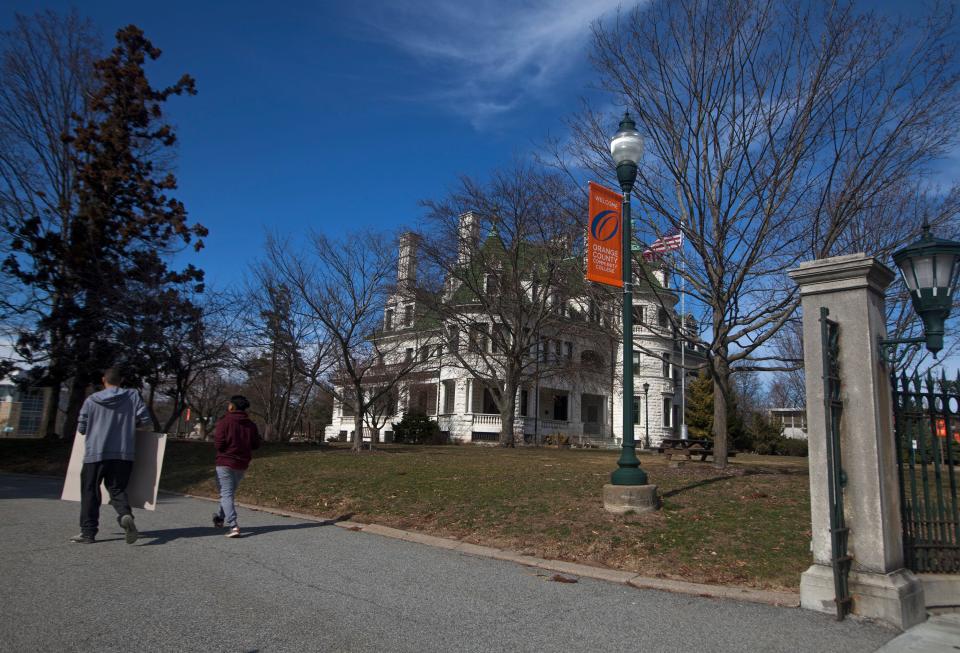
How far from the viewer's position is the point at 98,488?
677 cm

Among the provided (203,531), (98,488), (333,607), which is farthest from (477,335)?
(333,607)

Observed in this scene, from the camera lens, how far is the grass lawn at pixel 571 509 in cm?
674

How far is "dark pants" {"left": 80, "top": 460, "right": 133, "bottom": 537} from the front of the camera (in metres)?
6.66

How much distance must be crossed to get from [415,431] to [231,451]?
101 feet

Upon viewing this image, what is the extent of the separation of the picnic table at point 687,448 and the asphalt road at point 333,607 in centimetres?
1105

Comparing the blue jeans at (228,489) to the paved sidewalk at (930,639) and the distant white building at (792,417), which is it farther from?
the distant white building at (792,417)

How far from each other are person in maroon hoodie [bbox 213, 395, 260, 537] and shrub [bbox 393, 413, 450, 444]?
30.1 metres

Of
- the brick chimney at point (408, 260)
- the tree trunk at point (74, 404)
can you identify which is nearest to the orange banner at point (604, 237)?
the brick chimney at point (408, 260)

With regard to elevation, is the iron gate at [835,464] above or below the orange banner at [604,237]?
below

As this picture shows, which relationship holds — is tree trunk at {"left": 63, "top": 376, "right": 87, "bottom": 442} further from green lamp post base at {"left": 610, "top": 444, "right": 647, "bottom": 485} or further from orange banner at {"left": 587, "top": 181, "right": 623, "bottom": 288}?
green lamp post base at {"left": 610, "top": 444, "right": 647, "bottom": 485}

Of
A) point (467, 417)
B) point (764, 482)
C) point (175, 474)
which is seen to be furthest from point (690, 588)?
point (467, 417)

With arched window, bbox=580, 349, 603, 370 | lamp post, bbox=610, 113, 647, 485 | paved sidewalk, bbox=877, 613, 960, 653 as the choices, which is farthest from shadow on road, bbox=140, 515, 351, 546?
arched window, bbox=580, 349, 603, 370

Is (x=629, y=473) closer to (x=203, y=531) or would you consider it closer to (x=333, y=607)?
(x=333, y=607)

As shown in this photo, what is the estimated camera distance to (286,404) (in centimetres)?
2652
